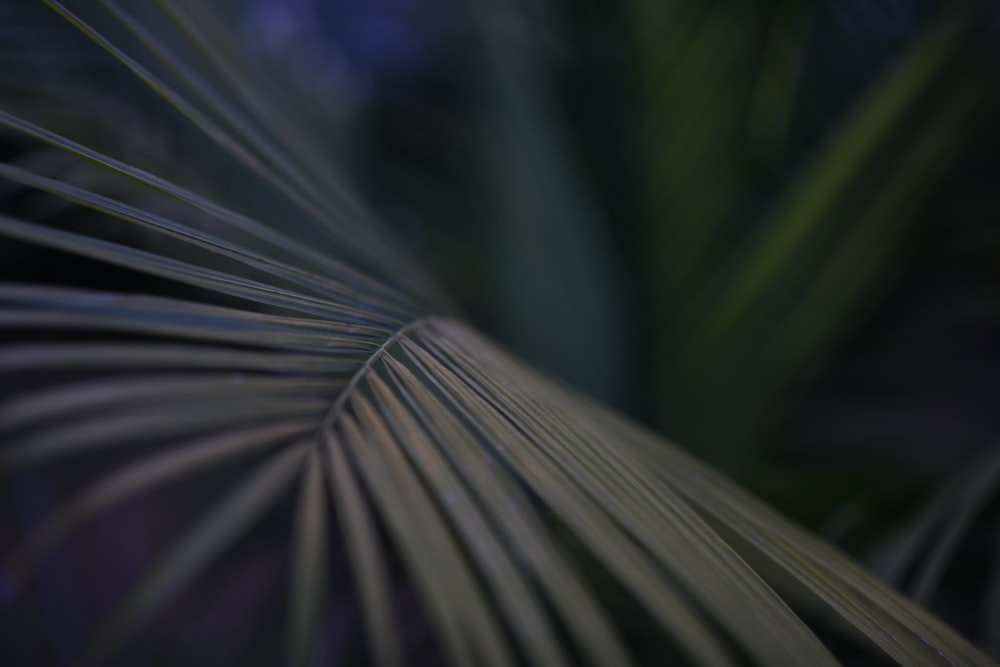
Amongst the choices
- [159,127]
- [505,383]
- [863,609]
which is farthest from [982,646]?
[159,127]

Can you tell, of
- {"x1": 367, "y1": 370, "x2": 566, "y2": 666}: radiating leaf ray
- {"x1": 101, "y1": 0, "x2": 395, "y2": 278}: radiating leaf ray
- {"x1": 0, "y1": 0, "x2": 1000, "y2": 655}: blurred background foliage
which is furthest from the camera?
{"x1": 0, "y1": 0, "x2": 1000, "y2": 655}: blurred background foliage

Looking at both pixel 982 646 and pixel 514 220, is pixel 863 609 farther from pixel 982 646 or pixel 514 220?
pixel 514 220

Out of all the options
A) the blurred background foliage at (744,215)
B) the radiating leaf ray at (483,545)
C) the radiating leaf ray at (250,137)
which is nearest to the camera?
the radiating leaf ray at (483,545)

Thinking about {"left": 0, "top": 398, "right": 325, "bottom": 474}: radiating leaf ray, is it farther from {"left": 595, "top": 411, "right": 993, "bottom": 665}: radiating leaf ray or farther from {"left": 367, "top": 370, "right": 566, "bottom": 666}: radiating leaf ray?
{"left": 595, "top": 411, "right": 993, "bottom": 665}: radiating leaf ray

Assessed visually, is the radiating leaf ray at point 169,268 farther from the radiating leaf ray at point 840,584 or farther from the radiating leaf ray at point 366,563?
the radiating leaf ray at point 840,584

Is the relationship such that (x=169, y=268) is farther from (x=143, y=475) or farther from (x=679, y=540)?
(x=679, y=540)

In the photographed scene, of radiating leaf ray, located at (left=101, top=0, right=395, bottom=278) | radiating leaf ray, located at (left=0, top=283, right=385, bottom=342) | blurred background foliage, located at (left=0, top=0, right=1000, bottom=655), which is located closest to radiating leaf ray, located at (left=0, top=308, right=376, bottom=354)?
radiating leaf ray, located at (left=0, top=283, right=385, bottom=342)

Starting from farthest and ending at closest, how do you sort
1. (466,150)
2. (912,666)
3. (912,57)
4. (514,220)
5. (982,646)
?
(466,150) < (514,220) < (912,57) < (982,646) < (912,666)

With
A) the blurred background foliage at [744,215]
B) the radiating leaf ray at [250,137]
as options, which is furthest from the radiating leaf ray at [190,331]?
the blurred background foliage at [744,215]

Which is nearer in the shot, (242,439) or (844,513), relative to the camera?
(242,439)
